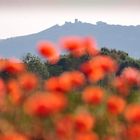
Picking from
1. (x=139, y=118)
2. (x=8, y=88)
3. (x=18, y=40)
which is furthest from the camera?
(x=18, y=40)

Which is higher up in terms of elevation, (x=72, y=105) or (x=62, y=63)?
(x=72, y=105)

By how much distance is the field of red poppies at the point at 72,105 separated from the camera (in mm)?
611

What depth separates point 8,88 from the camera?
730 millimetres

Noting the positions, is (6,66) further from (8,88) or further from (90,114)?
(90,114)

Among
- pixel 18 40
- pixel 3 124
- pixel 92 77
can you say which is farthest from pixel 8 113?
pixel 18 40

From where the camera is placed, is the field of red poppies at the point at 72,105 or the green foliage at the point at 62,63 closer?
the field of red poppies at the point at 72,105

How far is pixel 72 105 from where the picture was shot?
2.20 feet

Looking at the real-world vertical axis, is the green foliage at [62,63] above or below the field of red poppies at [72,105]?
below

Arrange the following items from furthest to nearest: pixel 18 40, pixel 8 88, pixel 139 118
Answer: pixel 18 40
pixel 8 88
pixel 139 118

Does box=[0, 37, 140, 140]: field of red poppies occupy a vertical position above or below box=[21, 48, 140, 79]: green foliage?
above

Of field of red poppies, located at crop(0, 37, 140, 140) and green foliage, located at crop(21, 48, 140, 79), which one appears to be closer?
field of red poppies, located at crop(0, 37, 140, 140)

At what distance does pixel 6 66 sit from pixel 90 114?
16 cm

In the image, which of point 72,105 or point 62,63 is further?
point 62,63

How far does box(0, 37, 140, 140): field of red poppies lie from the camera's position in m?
0.61
